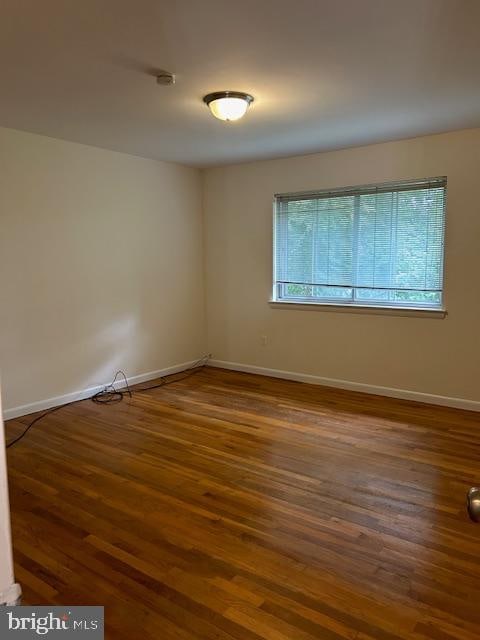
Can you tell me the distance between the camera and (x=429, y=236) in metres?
4.31

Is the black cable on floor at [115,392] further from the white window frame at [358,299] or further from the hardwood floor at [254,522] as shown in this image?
the white window frame at [358,299]

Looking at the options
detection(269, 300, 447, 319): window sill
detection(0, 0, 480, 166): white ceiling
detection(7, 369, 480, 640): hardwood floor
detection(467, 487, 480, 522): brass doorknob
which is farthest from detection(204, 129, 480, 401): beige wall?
detection(467, 487, 480, 522): brass doorknob

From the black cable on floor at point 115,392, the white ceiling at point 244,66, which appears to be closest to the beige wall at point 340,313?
the white ceiling at point 244,66

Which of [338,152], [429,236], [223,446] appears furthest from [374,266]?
[223,446]

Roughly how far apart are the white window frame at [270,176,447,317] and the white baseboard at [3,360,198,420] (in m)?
1.48

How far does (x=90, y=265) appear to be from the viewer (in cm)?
457

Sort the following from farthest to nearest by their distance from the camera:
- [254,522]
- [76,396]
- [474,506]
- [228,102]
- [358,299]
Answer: [358,299] → [76,396] → [228,102] → [254,522] → [474,506]

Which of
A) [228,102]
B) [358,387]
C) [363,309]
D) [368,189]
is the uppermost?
[228,102]

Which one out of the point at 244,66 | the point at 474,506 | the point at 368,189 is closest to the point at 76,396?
the point at 244,66

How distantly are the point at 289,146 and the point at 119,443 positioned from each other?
3099 mm

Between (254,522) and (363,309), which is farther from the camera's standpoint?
(363,309)

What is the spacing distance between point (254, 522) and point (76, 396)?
2686mm

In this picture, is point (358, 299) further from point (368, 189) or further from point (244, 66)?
point (244, 66)

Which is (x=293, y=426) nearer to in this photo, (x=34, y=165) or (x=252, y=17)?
(x=252, y=17)
